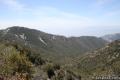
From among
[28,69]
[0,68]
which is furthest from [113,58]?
[0,68]

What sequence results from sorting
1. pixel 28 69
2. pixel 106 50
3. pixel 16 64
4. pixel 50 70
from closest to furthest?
pixel 16 64 < pixel 28 69 < pixel 50 70 < pixel 106 50

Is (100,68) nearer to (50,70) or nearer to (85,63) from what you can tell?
(85,63)

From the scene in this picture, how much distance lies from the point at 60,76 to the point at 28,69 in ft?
63.4

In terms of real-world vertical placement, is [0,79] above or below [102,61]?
above

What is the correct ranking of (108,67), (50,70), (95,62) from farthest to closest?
(95,62) → (108,67) → (50,70)

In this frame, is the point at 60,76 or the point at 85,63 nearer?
the point at 60,76

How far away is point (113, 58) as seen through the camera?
527 feet

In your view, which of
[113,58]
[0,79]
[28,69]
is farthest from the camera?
[113,58]

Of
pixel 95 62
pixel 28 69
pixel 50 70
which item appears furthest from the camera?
pixel 95 62

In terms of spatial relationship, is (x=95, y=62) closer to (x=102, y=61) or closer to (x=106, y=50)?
(x=102, y=61)

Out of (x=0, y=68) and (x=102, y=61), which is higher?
(x=0, y=68)

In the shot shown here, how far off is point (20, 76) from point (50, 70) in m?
46.9

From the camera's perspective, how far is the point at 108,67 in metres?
149

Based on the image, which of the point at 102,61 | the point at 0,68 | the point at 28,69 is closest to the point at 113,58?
the point at 102,61
